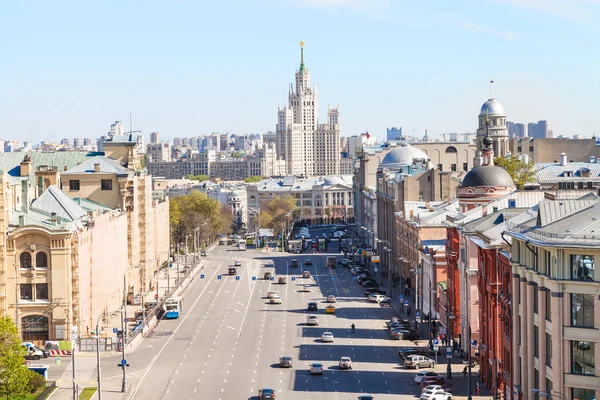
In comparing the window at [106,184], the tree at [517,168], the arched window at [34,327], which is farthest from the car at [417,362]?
the tree at [517,168]

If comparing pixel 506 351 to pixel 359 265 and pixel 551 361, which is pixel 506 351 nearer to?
pixel 551 361

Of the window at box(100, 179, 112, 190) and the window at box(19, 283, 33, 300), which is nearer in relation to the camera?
the window at box(19, 283, 33, 300)

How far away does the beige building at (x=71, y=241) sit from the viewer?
334 ft

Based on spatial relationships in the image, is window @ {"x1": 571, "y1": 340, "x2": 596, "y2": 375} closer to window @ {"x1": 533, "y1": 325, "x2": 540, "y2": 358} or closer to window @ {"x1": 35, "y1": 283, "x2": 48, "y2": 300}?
window @ {"x1": 533, "y1": 325, "x2": 540, "y2": 358}

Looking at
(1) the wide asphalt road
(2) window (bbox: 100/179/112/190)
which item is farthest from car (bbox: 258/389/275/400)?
(2) window (bbox: 100/179/112/190)

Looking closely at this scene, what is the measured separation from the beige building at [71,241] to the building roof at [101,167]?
114 millimetres

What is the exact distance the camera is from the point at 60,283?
102438 mm

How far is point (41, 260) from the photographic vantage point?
337ft

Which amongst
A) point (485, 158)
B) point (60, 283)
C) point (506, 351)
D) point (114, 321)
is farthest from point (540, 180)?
point (506, 351)

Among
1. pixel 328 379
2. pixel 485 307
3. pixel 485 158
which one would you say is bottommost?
pixel 328 379

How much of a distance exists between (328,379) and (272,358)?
10.3m

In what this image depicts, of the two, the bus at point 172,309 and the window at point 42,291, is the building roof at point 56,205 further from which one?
the bus at point 172,309

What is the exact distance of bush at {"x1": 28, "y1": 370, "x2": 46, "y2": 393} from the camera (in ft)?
261

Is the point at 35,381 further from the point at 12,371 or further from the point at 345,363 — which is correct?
the point at 345,363
